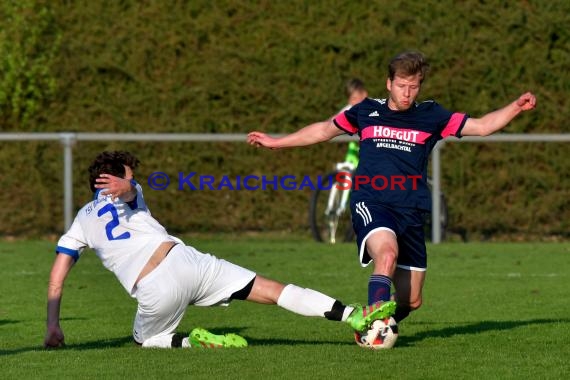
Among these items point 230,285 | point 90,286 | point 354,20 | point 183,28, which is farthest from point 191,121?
point 230,285

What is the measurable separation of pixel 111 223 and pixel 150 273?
407 mm

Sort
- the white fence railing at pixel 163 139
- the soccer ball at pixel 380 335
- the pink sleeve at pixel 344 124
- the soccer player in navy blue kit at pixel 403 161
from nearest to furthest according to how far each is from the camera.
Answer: the soccer ball at pixel 380 335 → the soccer player in navy blue kit at pixel 403 161 → the pink sleeve at pixel 344 124 → the white fence railing at pixel 163 139

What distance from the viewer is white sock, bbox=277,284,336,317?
781 centimetres

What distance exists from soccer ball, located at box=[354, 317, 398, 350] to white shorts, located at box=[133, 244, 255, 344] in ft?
2.84

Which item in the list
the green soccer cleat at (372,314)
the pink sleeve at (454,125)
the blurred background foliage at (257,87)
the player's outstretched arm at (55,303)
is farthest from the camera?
the blurred background foliage at (257,87)

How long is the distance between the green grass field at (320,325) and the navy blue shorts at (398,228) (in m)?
0.52

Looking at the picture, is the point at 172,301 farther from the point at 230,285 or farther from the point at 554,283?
the point at 554,283

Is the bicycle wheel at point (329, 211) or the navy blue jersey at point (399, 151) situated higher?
the navy blue jersey at point (399, 151)

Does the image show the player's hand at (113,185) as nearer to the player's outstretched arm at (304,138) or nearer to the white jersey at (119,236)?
the white jersey at (119,236)

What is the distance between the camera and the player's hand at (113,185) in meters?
7.67

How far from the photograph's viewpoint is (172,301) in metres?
7.76

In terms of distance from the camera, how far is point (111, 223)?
791 cm

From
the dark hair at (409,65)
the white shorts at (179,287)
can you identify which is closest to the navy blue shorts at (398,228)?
the white shorts at (179,287)

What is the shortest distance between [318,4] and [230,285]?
10439mm
